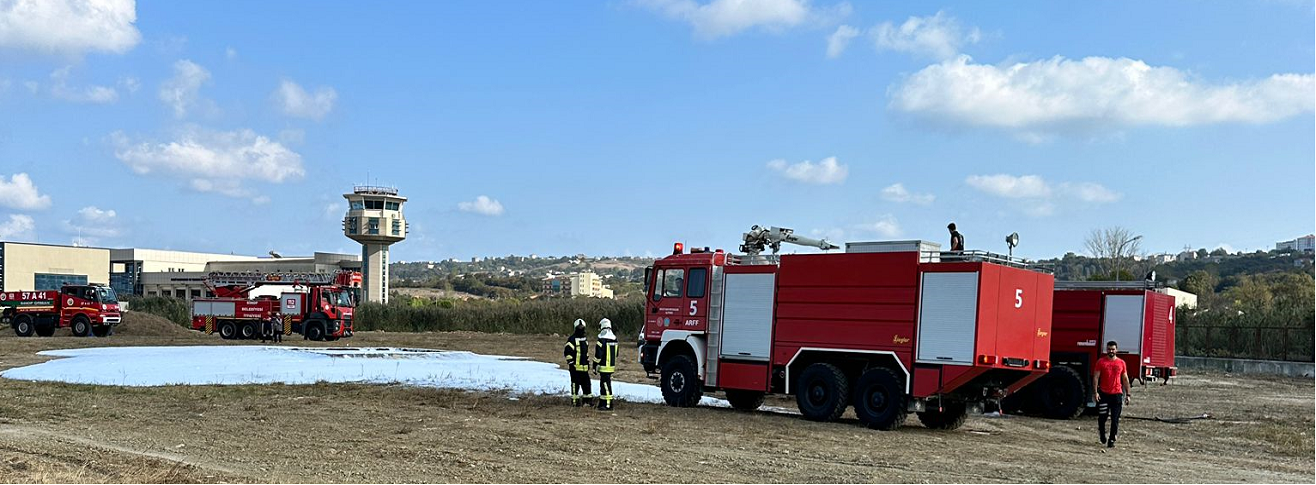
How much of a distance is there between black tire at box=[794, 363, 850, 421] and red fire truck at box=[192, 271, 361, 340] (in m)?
31.0

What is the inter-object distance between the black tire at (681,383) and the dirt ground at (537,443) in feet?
1.25

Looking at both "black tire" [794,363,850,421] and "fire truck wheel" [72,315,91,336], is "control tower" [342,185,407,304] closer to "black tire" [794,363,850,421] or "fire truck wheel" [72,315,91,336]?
"fire truck wheel" [72,315,91,336]

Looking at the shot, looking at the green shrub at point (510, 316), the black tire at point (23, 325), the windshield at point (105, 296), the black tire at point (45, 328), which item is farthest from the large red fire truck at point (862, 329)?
the black tire at point (23, 325)

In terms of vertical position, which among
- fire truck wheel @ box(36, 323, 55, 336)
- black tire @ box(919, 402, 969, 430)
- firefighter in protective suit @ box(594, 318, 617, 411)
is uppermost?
firefighter in protective suit @ box(594, 318, 617, 411)

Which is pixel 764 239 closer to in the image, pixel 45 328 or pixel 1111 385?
pixel 1111 385

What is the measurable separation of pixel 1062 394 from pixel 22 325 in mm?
41587

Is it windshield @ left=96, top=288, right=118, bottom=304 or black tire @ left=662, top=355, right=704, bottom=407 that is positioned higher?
black tire @ left=662, top=355, right=704, bottom=407

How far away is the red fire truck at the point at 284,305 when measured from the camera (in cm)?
4475

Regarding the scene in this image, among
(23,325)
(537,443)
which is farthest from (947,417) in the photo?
(23,325)

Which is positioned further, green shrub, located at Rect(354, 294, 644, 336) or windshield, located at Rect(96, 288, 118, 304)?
green shrub, located at Rect(354, 294, 644, 336)

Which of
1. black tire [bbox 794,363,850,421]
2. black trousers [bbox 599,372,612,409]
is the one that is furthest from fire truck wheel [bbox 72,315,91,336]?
black tire [bbox 794,363,850,421]

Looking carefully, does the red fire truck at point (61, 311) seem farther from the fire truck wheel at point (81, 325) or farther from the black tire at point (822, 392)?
the black tire at point (822, 392)

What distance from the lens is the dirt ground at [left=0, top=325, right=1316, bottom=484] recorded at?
11.2m

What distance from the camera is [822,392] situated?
17359mm
